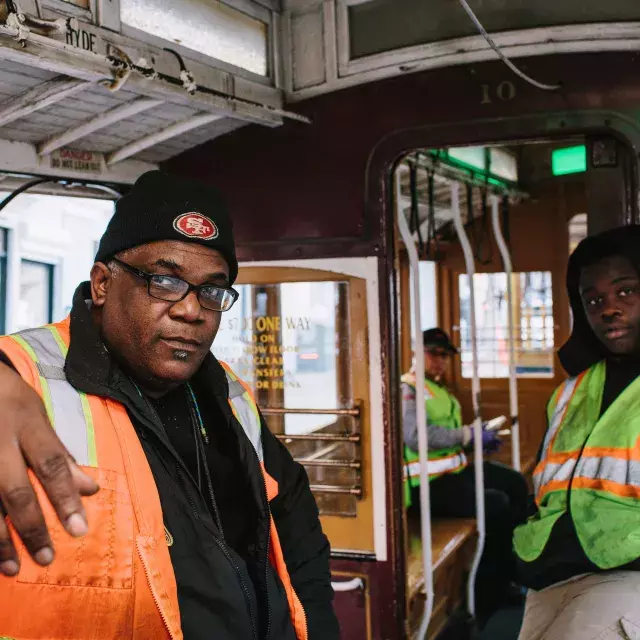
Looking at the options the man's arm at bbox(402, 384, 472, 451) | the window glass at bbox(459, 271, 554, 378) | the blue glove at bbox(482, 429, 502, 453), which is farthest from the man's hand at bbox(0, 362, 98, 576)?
the window glass at bbox(459, 271, 554, 378)

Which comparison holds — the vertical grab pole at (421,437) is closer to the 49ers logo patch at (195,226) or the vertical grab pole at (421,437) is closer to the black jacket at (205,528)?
the black jacket at (205,528)

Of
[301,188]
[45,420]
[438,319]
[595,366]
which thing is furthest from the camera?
[438,319]

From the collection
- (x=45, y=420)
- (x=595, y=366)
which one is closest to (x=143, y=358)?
(x=45, y=420)

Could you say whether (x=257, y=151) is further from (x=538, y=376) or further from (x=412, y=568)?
(x=538, y=376)

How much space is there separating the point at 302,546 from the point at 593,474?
1.06 meters

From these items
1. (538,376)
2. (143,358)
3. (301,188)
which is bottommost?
(538,376)

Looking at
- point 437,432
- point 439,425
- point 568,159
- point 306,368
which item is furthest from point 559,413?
point 568,159

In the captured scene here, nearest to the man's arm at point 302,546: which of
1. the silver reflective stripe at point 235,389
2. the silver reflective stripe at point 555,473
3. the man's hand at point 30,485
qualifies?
the silver reflective stripe at point 235,389

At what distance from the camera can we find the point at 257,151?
375 cm

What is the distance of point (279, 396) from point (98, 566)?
246 centimetres

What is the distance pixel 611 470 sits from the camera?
2404 mm

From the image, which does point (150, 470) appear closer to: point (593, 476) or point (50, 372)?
point (50, 372)

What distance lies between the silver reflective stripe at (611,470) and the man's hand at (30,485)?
5.85 ft

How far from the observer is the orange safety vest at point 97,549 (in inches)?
49.6
